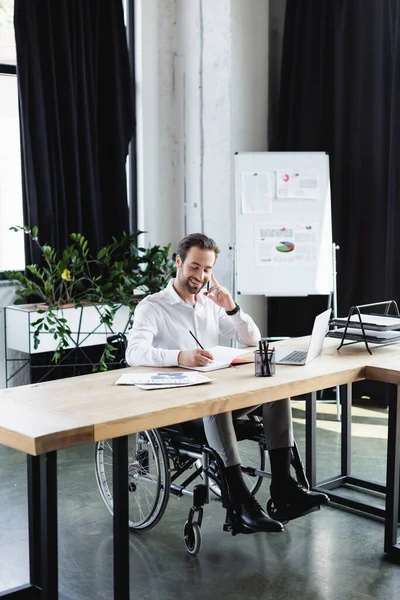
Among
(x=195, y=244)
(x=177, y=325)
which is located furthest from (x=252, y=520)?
(x=195, y=244)

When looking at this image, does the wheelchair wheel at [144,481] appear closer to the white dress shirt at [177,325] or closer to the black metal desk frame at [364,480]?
the white dress shirt at [177,325]

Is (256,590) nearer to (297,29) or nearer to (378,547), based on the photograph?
(378,547)

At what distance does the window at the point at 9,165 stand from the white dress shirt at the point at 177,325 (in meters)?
2.18

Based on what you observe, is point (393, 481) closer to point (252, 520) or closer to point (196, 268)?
point (252, 520)

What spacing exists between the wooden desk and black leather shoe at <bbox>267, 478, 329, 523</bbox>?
0.30 metres

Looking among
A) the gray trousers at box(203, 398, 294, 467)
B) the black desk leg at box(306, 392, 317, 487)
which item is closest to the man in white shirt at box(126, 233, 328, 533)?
the gray trousers at box(203, 398, 294, 467)

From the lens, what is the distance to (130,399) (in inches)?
97.5

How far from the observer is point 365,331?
345cm

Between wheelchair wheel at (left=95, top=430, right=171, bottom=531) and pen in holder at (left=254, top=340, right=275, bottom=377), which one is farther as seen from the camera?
wheelchair wheel at (left=95, top=430, right=171, bottom=531)

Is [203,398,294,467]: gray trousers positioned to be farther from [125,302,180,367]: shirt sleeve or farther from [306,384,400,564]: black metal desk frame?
[306,384,400,564]: black metal desk frame

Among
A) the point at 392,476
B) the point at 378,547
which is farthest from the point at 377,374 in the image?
the point at 378,547

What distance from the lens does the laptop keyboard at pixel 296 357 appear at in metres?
3.10

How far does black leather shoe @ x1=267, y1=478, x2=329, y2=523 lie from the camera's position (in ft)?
10.1

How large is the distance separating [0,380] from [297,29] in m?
3.20
